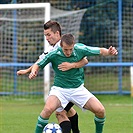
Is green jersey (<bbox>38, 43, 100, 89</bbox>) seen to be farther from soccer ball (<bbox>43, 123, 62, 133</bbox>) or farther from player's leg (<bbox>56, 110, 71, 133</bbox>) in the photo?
soccer ball (<bbox>43, 123, 62, 133</bbox>)

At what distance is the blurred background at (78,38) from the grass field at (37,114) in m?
0.74

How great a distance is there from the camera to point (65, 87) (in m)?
7.81

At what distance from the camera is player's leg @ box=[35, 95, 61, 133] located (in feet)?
24.7

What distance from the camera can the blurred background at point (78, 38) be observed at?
50.2 feet

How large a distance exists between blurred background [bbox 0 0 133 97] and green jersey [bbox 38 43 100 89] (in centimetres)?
706

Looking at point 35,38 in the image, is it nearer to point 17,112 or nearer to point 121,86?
point 121,86

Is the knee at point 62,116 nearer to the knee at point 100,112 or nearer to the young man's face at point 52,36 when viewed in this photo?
the knee at point 100,112

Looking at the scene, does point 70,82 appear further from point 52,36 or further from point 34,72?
point 52,36

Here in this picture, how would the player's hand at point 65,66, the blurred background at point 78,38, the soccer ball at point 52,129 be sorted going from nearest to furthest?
the soccer ball at point 52,129 → the player's hand at point 65,66 → the blurred background at point 78,38

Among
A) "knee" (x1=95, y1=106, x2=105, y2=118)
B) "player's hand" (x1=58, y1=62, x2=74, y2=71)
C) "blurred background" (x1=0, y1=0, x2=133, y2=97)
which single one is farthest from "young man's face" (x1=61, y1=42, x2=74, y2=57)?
"blurred background" (x1=0, y1=0, x2=133, y2=97)

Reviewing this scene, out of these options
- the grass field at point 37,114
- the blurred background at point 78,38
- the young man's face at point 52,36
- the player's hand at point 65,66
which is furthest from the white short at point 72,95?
the blurred background at point 78,38

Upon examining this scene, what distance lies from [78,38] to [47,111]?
29.5 feet

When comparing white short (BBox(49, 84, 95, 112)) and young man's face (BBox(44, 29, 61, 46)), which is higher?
young man's face (BBox(44, 29, 61, 46))

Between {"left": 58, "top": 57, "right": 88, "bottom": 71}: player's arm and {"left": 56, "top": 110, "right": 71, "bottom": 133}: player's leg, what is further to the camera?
{"left": 56, "top": 110, "right": 71, "bottom": 133}: player's leg
